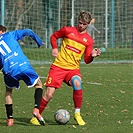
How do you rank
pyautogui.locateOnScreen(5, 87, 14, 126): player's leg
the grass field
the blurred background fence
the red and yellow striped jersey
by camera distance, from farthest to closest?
the blurred background fence, the red and yellow striped jersey, pyautogui.locateOnScreen(5, 87, 14, 126): player's leg, the grass field

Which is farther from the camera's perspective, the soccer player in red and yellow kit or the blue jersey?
the soccer player in red and yellow kit

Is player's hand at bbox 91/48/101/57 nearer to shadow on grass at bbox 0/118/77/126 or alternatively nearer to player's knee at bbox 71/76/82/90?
player's knee at bbox 71/76/82/90

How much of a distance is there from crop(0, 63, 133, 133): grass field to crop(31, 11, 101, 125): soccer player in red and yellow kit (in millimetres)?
415

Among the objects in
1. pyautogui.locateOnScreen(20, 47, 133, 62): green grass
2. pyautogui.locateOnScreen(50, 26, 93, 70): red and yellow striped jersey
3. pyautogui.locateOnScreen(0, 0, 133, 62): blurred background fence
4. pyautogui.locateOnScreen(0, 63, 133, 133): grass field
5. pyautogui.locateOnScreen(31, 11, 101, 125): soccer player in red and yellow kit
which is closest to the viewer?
pyautogui.locateOnScreen(0, 63, 133, 133): grass field

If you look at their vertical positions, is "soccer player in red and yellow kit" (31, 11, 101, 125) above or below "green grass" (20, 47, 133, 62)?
above

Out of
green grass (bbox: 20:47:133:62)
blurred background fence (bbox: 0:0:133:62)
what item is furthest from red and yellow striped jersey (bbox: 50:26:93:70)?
green grass (bbox: 20:47:133:62)

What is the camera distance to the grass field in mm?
8266

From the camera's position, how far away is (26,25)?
76.6 feet

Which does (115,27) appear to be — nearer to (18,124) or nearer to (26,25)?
(26,25)

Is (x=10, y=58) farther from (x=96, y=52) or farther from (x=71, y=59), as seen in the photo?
(x=96, y=52)

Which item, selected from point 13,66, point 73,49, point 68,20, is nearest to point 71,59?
point 73,49

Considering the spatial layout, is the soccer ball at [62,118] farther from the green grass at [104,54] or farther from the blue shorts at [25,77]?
the green grass at [104,54]

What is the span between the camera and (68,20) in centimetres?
2397

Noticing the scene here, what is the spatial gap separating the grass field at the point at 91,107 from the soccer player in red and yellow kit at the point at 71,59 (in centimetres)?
41
